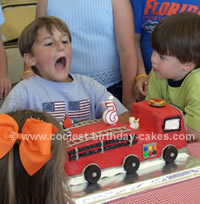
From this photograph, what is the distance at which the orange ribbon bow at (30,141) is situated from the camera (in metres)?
0.59

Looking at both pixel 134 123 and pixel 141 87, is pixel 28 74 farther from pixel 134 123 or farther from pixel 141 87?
pixel 134 123

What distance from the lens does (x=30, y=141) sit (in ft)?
1.99

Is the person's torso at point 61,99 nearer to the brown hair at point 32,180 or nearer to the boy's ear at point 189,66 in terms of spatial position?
the boy's ear at point 189,66

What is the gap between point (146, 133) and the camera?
0.85 metres

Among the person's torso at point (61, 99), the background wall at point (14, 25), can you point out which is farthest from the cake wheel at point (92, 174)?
the background wall at point (14, 25)

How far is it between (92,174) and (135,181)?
0.11 meters

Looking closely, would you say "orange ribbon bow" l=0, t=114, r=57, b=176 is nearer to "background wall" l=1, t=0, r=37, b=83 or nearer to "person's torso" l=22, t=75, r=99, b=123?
"person's torso" l=22, t=75, r=99, b=123

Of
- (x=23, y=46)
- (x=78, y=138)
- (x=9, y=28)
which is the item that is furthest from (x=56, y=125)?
(x=9, y=28)

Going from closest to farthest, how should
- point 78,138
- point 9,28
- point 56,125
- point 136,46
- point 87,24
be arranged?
point 56,125 < point 78,138 < point 87,24 < point 136,46 < point 9,28

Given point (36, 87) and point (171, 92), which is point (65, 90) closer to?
point (36, 87)

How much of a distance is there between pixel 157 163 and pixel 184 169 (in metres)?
0.07

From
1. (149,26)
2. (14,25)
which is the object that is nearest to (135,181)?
(149,26)

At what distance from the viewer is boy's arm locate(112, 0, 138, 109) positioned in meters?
1.40

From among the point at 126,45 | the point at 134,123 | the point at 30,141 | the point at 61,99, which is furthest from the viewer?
the point at 126,45
